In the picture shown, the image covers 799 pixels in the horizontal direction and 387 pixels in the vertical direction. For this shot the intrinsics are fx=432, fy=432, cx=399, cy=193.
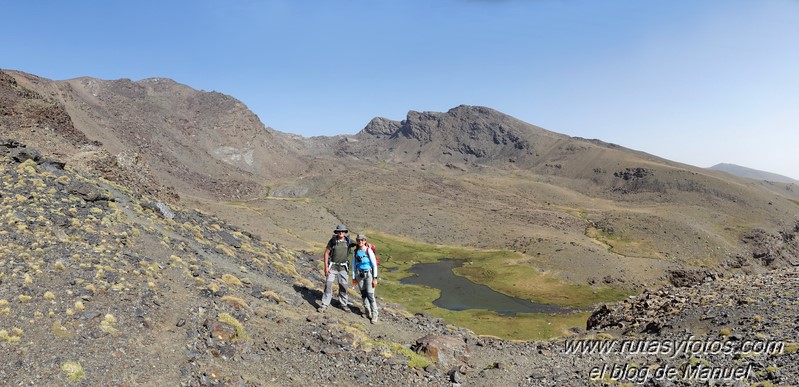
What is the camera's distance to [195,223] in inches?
1258

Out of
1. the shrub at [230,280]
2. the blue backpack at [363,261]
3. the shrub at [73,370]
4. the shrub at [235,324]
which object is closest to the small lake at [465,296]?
the blue backpack at [363,261]

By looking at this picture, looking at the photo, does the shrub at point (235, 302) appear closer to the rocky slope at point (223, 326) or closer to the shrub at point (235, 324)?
the rocky slope at point (223, 326)

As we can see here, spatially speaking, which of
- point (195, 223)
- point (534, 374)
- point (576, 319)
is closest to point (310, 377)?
point (534, 374)

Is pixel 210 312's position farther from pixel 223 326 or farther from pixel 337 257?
pixel 337 257

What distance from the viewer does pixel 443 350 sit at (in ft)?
64.9

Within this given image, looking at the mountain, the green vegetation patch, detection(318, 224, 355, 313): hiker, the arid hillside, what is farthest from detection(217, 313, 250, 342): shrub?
the green vegetation patch

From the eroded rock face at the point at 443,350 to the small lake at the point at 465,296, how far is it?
44.9m

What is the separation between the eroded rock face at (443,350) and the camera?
Answer: 1928cm

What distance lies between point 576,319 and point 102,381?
2346 inches

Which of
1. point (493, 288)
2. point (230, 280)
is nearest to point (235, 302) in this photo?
point (230, 280)

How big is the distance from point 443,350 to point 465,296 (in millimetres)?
54889

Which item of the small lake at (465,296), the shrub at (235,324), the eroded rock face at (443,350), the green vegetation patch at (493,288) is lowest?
the small lake at (465,296)

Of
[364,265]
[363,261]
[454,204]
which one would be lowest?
[454,204]

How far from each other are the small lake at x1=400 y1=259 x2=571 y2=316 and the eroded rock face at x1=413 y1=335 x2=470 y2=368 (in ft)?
147
